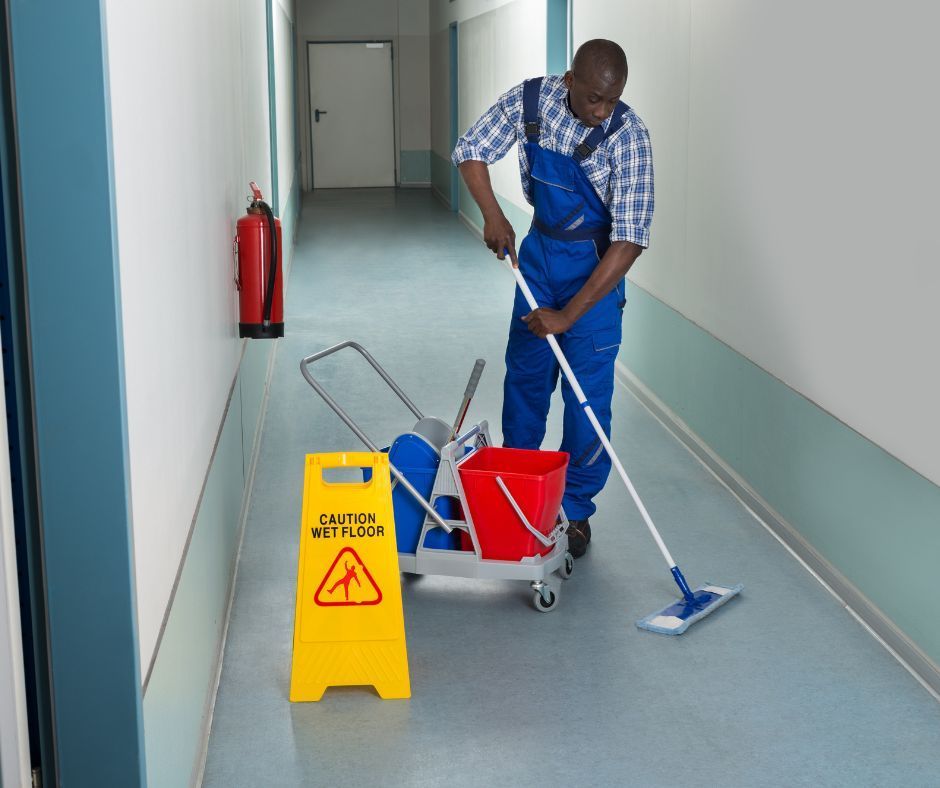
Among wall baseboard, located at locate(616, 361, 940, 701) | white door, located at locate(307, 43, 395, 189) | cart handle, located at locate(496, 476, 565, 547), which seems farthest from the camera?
white door, located at locate(307, 43, 395, 189)

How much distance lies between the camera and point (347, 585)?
2893mm

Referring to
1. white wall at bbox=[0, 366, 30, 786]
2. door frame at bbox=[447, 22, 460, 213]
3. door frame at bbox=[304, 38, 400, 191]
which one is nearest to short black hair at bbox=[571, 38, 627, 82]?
white wall at bbox=[0, 366, 30, 786]

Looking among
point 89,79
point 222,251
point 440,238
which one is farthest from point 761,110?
point 440,238

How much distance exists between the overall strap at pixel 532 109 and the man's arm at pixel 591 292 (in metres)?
0.44

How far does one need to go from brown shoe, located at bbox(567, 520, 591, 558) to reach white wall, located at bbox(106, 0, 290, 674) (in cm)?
121

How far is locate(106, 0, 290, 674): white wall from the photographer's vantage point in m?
1.91

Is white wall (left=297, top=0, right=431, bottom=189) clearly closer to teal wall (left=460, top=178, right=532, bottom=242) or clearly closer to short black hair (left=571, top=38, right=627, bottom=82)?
teal wall (left=460, top=178, right=532, bottom=242)

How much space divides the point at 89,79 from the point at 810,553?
2847 millimetres

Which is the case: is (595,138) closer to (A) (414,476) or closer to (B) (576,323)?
(B) (576,323)

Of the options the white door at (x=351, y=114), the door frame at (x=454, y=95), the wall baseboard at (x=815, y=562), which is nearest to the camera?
the wall baseboard at (x=815, y=562)

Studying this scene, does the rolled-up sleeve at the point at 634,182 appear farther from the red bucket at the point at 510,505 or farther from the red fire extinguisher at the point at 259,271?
the red fire extinguisher at the point at 259,271

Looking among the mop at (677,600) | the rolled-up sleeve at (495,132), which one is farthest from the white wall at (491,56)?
the mop at (677,600)

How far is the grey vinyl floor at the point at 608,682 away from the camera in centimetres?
265

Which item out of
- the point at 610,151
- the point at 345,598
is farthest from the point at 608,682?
the point at 610,151
